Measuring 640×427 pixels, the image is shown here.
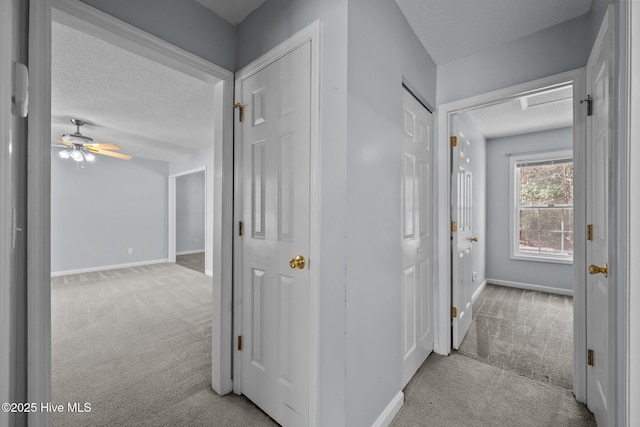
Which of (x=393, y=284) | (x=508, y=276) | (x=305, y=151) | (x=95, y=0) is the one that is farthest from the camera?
(x=508, y=276)

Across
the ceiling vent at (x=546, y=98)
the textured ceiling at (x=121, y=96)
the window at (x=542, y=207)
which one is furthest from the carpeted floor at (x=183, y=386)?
the window at (x=542, y=207)

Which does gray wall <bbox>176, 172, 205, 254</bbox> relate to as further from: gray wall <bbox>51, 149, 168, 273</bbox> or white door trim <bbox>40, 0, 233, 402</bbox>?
white door trim <bbox>40, 0, 233, 402</bbox>

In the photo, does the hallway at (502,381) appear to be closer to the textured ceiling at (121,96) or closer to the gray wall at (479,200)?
the gray wall at (479,200)

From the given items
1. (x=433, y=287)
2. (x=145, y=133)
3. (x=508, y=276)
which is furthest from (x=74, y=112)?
(x=508, y=276)

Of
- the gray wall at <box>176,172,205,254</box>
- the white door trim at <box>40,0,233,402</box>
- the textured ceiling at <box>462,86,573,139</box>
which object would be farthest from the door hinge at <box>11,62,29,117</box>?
the gray wall at <box>176,172,205,254</box>

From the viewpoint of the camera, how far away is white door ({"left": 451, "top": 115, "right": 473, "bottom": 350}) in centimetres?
232

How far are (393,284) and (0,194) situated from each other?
1.62 metres

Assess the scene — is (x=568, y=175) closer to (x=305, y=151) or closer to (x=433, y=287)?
(x=433, y=287)

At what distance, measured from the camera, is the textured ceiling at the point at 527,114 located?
302 cm

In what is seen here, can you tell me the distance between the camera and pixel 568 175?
409 cm

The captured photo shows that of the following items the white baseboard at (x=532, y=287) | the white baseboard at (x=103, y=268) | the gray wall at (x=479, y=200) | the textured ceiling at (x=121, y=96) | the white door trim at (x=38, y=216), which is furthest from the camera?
the white baseboard at (x=103, y=268)

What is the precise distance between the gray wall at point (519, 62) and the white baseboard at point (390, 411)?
2240 mm

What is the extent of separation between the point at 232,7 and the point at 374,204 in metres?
1.48

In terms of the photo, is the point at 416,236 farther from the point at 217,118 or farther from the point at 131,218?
the point at 131,218
